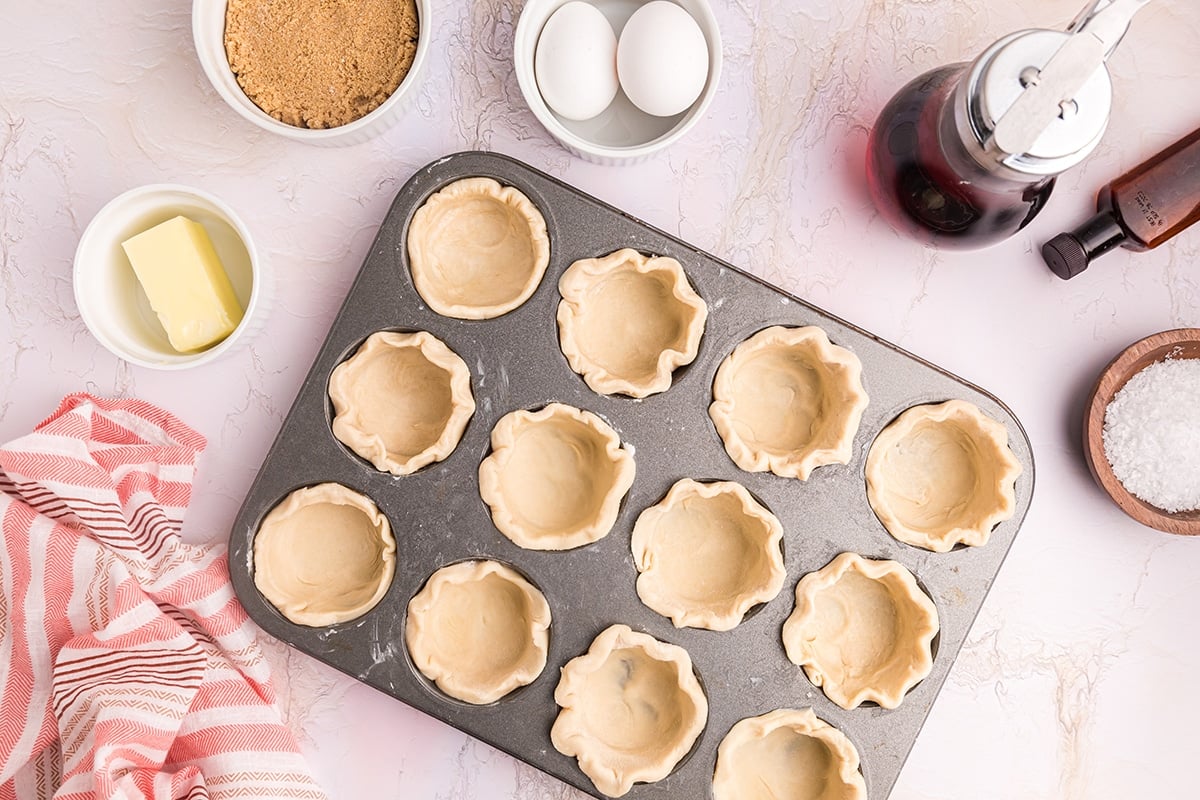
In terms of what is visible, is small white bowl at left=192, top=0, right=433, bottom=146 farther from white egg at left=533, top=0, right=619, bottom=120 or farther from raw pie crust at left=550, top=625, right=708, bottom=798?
raw pie crust at left=550, top=625, right=708, bottom=798

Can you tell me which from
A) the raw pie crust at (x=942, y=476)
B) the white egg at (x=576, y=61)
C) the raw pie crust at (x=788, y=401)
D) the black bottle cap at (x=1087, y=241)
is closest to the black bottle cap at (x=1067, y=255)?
the black bottle cap at (x=1087, y=241)

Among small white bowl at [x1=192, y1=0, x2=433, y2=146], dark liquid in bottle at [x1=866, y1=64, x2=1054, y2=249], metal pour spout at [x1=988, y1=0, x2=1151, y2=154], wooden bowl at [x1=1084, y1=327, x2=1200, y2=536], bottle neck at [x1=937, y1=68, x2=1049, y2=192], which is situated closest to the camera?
metal pour spout at [x1=988, y1=0, x2=1151, y2=154]

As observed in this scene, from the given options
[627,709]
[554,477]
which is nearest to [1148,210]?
[554,477]

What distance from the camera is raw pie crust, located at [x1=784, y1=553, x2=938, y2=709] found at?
1.66 metres

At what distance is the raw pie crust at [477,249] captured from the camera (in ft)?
5.48

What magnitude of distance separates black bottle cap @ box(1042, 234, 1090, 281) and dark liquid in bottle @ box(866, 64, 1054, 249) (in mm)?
189

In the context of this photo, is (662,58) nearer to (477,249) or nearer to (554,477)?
(477,249)

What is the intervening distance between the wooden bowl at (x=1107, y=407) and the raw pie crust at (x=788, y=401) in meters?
0.54

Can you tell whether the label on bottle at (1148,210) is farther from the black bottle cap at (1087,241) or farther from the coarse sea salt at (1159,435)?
the coarse sea salt at (1159,435)

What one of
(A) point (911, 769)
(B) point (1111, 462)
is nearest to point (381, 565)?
(A) point (911, 769)

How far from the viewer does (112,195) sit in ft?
6.12

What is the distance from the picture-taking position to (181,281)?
1681mm

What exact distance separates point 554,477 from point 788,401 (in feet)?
1.70

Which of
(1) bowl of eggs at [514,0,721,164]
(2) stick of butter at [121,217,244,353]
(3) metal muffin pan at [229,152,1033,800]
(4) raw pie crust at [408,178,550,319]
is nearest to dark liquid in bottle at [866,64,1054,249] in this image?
(3) metal muffin pan at [229,152,1033,800]
